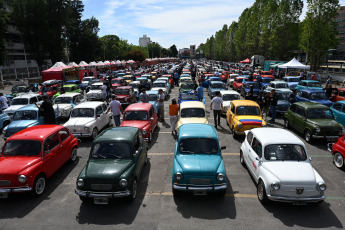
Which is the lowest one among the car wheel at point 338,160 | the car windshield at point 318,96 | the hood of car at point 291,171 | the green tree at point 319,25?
the car wheel at point 338,160

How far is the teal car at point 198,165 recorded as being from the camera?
6.30 m

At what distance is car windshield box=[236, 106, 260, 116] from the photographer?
1219 cm

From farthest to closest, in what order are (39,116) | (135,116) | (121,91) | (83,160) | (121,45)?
(121,45) < (121,91) < (39,116) < (135,116) < (83,160)

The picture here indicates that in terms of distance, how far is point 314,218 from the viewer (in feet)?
19.2

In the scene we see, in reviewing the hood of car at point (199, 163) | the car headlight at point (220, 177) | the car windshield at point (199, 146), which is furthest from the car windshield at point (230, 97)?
the car headlight at point (220, 177)

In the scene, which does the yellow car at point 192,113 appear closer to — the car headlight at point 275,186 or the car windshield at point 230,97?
the car windshield at point 230,97

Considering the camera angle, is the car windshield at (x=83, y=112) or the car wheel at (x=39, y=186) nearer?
the car wheel at (x=39, y=186)

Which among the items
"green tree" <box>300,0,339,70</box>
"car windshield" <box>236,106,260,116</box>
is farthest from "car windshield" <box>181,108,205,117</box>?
"green tree" <box>300,0,339,70</box>

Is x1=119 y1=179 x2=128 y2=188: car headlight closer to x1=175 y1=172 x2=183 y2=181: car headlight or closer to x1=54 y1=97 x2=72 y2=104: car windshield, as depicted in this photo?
x1=175 y1=172 x2=183 y2=181: car headlight

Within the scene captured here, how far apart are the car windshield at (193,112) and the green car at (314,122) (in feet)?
16.5

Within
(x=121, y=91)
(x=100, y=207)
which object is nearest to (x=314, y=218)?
(x=100, y=207)

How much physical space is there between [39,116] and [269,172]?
11993 millimetres

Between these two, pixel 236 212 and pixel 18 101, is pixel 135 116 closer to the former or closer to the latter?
pixel 236 212

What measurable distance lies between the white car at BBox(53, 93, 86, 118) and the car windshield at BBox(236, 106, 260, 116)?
1133cm
